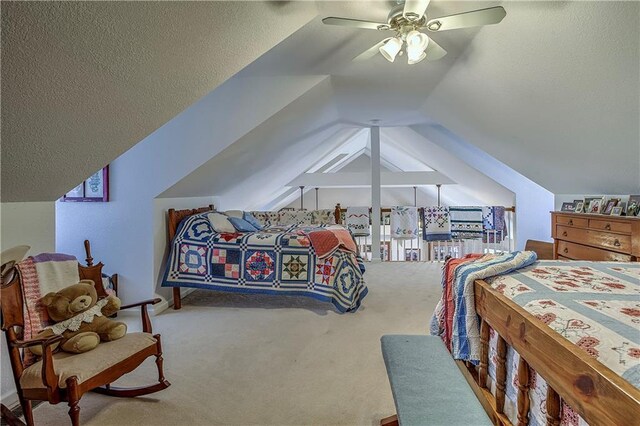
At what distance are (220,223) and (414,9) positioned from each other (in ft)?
8.94

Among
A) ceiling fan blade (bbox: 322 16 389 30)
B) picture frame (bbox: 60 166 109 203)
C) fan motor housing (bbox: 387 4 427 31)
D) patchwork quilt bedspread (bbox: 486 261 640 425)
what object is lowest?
patchwork quilt bedspread (bbox: 486 261 640 425)

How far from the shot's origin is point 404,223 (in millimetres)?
5852

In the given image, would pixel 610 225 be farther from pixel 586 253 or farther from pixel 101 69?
pixel 101 69

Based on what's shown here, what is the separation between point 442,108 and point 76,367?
3.91 metres

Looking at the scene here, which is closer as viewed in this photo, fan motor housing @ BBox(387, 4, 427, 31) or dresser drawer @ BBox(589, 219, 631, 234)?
fan motor housing @ BBox(387, 4, 427, 31)

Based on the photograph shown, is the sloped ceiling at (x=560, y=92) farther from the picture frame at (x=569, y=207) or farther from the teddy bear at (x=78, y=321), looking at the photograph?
the teddy bear at (x=78, y=321)

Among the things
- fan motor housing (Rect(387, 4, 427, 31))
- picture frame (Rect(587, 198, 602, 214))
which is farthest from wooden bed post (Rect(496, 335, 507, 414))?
picture frame (Rect(587, 198, 602, 214))

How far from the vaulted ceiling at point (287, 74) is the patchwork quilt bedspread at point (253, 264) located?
657 millimetres

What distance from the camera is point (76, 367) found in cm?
Answer: 153

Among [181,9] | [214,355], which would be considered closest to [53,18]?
[181,9]

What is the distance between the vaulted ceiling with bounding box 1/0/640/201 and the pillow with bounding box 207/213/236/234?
409 millimetres

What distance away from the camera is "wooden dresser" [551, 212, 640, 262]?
2467mm

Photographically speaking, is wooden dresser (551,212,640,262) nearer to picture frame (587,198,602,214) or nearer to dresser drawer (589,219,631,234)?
dresser drawer (589,219,631,234)

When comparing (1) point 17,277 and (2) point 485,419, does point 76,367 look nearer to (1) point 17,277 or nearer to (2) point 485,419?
(1) point 17,277
